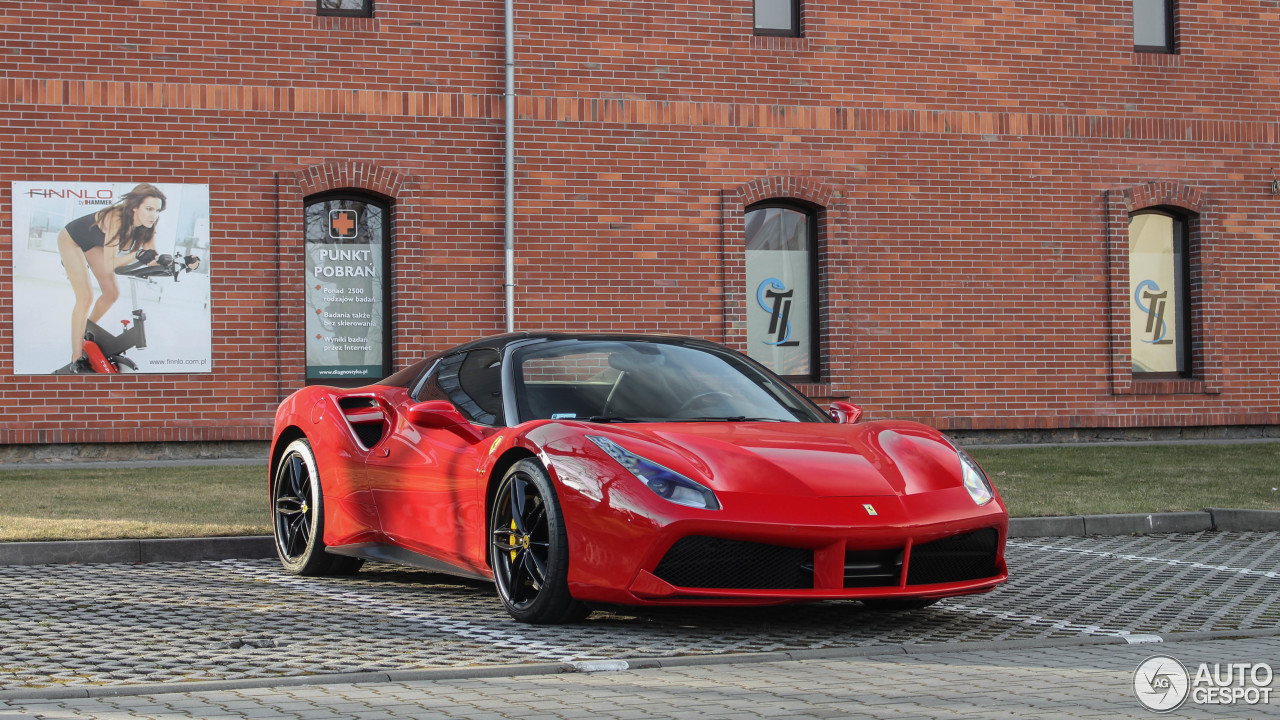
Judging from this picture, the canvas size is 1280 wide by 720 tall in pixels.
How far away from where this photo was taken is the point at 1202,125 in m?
17.7

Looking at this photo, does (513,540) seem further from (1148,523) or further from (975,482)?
(1148,523)

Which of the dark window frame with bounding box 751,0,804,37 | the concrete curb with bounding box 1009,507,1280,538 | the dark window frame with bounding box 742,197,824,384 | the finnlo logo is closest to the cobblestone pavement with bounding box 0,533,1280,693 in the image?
the finnlo logo

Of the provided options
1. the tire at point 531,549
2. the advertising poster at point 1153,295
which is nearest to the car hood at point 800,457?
the tire at point 531,549

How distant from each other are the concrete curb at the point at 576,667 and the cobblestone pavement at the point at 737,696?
6 cm

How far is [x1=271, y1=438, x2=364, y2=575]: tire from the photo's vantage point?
7.64 meters

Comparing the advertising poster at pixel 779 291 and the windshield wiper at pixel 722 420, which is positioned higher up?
the advertising poster at pixel 779 291

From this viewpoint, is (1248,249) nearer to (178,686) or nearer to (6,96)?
(6,96)

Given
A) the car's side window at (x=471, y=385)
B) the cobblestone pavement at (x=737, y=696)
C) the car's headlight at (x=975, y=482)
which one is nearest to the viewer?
the cobblestone pavement at (x=737, y=696)

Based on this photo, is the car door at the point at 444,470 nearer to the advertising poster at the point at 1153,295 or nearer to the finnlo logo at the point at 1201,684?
the finnlo logo at the point at 1201,684

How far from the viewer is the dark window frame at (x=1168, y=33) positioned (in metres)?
17.8

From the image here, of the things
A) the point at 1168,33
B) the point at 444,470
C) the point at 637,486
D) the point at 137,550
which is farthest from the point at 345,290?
the point at 637,486

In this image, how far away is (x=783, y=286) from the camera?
658 inches

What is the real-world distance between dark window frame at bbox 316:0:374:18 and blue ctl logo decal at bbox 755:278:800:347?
516 centimetres

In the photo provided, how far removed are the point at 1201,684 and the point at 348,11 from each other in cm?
1273
